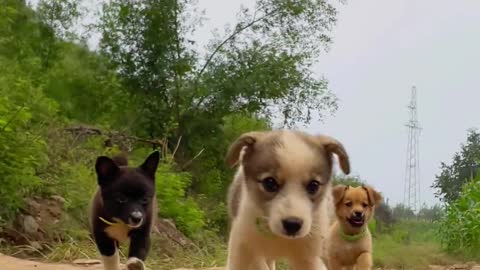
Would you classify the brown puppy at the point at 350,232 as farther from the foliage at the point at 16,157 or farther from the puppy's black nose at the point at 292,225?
the foliage at the point at 16,157

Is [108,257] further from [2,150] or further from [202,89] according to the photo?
[202,89]

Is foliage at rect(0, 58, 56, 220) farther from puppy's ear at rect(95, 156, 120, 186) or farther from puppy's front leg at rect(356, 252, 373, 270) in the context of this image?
puppy's front leg at rect(356, 252, 373, 270)

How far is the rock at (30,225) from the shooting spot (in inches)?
325

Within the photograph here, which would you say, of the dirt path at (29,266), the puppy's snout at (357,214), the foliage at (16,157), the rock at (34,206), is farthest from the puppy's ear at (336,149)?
the rock at (34,206)

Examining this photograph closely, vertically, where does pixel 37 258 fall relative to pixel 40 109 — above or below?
below

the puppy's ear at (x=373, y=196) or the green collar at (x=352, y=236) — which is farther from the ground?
the puppy's ear at (x=373, y=196)

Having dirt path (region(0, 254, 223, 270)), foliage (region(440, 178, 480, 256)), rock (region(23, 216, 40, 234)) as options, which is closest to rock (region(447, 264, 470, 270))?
foliage (region(440, 178, 480, 256))

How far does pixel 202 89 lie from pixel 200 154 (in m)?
1.14

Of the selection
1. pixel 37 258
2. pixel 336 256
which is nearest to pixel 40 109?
pixel 37 258

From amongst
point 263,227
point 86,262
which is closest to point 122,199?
point 263,227

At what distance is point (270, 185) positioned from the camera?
4133 mm

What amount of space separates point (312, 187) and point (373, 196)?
2.24 metres

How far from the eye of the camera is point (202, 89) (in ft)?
46.2

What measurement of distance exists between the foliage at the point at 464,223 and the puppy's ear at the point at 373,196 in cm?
455
